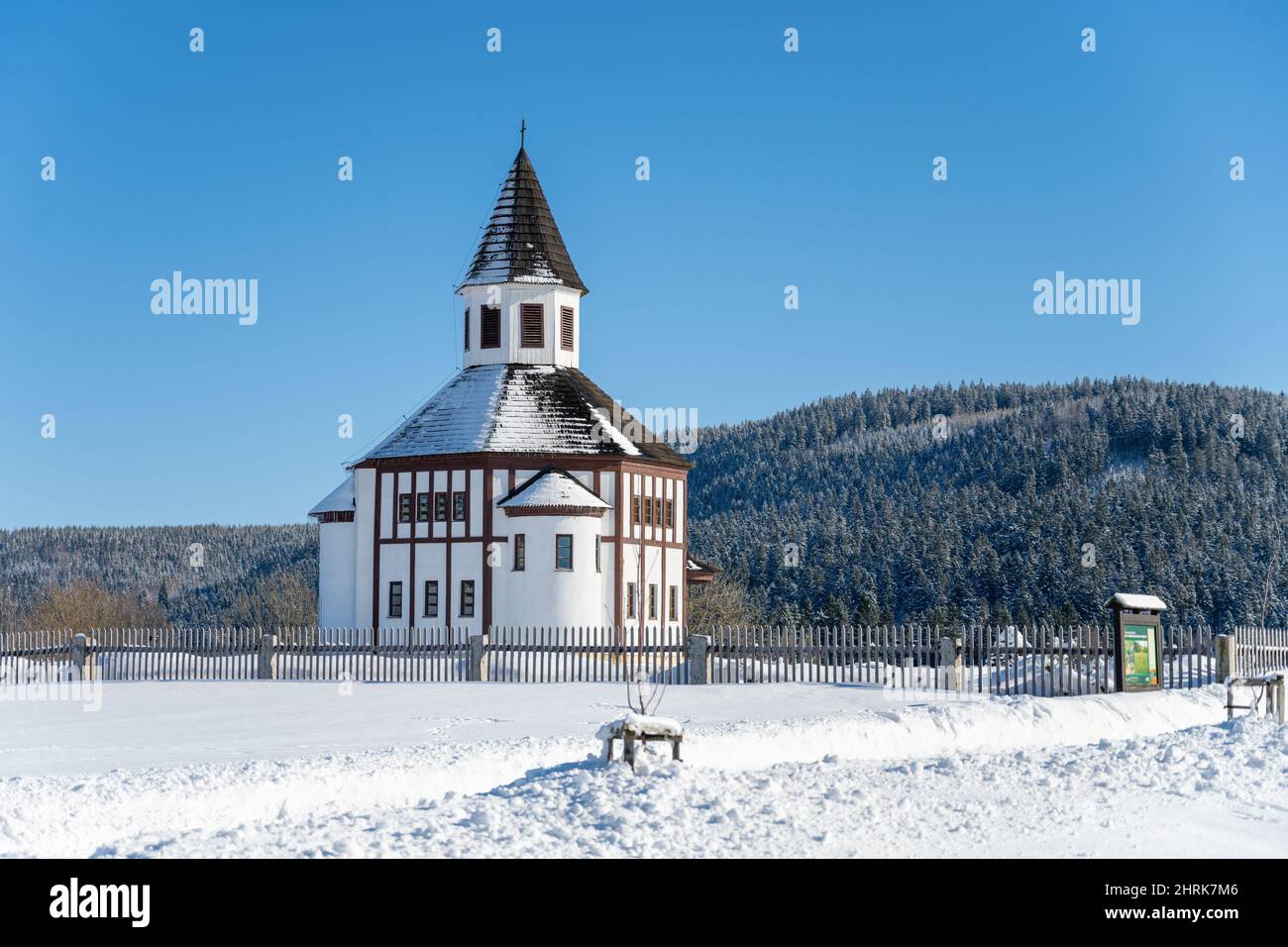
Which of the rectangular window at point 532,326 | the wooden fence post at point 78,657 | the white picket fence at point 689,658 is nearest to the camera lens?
the white picket fence at point 689,658

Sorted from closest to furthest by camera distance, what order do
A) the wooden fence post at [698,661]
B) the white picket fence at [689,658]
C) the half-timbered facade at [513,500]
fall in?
the white picket fence at [689,658], the wooden fence post at [698,661], the half-timbered facade at [513,500]

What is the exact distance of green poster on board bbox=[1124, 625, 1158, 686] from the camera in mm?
28219

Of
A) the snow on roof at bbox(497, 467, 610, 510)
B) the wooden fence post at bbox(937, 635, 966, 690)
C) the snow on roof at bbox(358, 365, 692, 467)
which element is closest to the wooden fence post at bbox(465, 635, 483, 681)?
the snow on roof at bbox(497, 467, 610, 510)

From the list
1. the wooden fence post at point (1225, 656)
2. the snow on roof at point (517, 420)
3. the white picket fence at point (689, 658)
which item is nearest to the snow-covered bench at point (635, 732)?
the white picket fence at point (689, 658)

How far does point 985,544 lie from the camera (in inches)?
5002

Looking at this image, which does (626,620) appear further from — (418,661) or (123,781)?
(123,781)

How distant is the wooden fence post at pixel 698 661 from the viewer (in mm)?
34188

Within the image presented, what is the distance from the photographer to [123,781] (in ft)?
49.0

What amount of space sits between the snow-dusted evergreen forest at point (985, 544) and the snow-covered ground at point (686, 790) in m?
61.5

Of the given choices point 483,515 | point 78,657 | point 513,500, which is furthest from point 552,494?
point 78,657

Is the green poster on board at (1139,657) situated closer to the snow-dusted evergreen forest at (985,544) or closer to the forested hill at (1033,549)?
the snow-dusted evergreen forest at (985,544)

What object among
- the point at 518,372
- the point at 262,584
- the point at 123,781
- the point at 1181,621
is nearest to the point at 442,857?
the point at 123,781

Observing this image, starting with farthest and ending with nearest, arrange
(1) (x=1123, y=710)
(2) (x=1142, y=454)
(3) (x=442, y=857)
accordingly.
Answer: (2) (x=1142, y=454) < (1) (x=1123, y=710) < (3) (x=442, y=857)
